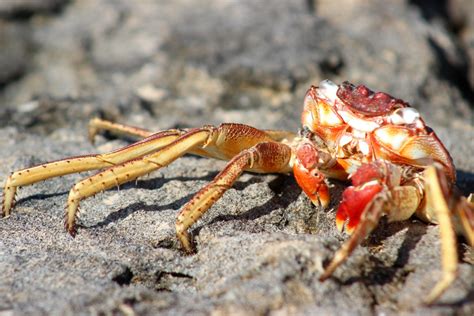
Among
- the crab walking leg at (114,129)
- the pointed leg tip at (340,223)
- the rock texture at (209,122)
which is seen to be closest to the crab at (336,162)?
the pointed leg tip at (340,223)

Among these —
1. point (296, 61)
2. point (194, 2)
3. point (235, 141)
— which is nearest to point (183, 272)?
point (235, 141)

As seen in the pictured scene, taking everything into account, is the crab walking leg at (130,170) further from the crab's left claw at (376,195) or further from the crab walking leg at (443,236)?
the crab walking leg at (443,236)

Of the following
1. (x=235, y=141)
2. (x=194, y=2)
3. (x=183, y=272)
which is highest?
(x=194, y=2)

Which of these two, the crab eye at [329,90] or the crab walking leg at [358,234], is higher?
the crab eye at [329,90]

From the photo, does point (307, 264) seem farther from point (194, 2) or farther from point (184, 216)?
point (194, 2)

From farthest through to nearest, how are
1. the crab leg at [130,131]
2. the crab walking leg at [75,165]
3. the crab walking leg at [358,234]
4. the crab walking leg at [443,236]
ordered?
1. the crab leg at [130,131]
2. the crab walking leg at [75,165]
3. the crab walking leg at [358,234]
4. the crab walking leg at [443,236]
